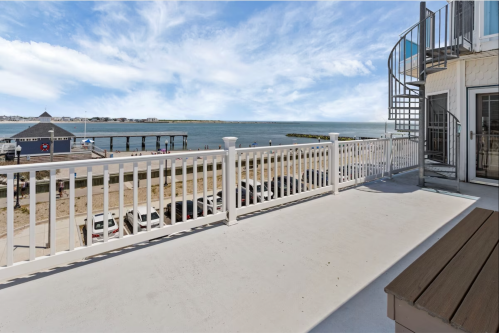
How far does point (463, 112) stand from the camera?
499 centimetres

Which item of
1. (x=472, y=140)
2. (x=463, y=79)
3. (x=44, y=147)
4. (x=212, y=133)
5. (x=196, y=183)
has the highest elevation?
(x=212, y=133)

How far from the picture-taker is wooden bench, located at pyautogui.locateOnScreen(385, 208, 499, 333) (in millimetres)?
836

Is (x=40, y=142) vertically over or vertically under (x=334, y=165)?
over

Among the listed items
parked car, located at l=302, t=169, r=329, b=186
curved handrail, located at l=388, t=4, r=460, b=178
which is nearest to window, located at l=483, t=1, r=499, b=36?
curved handrail, located at l=388, t=4, r=460, b=178

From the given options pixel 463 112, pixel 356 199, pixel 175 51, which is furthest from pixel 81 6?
pixel 175 51

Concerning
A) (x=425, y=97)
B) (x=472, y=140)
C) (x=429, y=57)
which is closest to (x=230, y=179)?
(x=425, y=97)

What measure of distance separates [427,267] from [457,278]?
0.10 meters

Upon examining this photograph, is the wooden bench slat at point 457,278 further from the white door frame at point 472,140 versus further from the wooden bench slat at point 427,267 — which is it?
the white door frame at point 472,140

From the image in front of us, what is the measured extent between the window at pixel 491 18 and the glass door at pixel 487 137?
1177 mm

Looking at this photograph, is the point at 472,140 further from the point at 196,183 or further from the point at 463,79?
the point at 196,183

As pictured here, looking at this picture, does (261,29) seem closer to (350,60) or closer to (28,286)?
(350,60)

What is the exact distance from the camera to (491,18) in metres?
4.21

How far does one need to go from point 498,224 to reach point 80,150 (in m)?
38.1

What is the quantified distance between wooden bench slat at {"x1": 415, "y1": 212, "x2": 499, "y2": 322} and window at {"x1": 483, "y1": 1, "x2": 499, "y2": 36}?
A: 15.2ft
